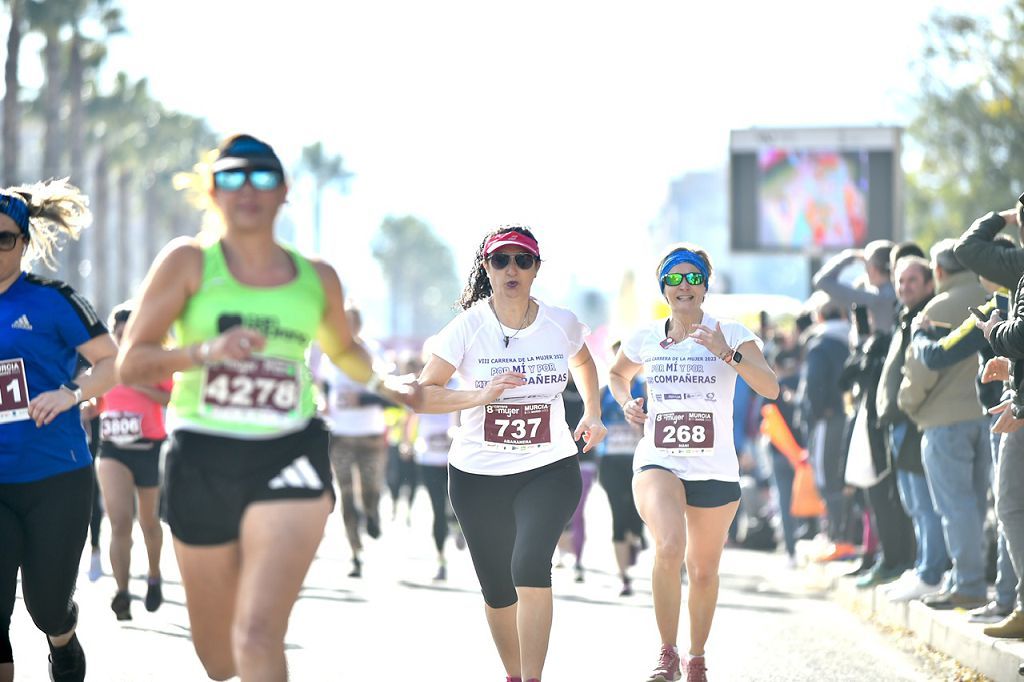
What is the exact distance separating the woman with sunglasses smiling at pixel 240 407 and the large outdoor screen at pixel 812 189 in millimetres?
24214

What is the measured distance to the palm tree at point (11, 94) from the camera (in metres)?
40.2

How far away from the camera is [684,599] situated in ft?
41.7

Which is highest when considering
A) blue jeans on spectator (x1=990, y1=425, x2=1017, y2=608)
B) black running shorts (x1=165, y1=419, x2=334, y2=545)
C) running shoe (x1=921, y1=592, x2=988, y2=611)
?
black running shorts (x1=165, y1=419, x2=334, y2=545)

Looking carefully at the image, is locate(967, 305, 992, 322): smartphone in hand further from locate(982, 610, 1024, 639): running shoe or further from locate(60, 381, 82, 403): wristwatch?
locate(60, 381, 82, 403): wristwatch

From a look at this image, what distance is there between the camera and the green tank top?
5344mm

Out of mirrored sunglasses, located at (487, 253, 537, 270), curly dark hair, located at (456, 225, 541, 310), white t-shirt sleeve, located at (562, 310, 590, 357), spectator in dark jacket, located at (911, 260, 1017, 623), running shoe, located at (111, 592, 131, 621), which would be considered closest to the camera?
mirrored sunglasses, located at (487, 253, 537, 270)

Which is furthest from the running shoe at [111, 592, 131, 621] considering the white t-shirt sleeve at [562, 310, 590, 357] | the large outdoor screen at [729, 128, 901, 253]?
the large outdoor screen at [729, 128, 901, 253]

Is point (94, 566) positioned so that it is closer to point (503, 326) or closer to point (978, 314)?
point (503, 326)

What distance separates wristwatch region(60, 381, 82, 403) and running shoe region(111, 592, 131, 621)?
4.07 metres

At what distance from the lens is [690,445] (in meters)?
8.25

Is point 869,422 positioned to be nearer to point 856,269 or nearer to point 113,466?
point 113,466

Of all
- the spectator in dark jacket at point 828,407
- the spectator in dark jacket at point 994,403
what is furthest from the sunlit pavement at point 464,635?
the spectator in dark jacket at point 828,407

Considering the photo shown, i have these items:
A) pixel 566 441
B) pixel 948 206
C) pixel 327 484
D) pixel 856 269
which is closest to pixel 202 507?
pixel 327 484

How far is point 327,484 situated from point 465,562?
414 inches
